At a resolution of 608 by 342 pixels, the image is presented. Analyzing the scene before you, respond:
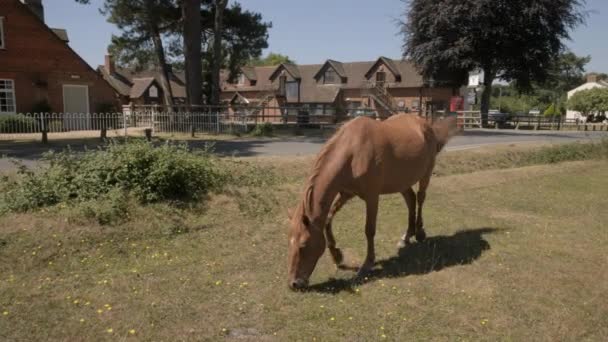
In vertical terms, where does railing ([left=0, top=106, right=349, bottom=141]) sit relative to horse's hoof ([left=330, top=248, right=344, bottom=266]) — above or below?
above

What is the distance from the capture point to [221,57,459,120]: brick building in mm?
50062

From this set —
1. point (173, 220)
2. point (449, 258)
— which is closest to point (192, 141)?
point (173, 220)

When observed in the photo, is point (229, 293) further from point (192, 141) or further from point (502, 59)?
point (502, 59)

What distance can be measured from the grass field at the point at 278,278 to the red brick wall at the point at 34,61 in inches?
980

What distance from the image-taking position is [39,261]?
19.6ft

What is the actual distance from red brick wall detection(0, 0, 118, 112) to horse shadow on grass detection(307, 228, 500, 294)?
2838 cm

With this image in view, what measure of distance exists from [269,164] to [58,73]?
24.4m

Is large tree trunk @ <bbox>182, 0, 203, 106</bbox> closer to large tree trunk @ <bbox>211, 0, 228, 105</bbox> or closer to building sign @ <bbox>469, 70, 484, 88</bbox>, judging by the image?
large tree trunk @ <bbox>211, 0, 228, 105</bbox>

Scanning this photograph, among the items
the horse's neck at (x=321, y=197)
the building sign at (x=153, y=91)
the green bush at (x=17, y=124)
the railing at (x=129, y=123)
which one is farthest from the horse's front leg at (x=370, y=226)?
the building sign at (x=153, y=91)

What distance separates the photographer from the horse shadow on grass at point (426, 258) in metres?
5.44

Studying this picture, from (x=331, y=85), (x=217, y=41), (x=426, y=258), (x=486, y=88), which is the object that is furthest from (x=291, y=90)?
(x=426, y=258)

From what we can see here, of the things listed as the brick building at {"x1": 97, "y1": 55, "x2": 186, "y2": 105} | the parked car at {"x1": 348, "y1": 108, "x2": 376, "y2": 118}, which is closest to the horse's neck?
the parked car at {"x1": 348, "y1": 108, "x2": 376, "y2": 118}

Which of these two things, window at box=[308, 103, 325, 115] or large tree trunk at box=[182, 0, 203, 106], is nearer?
large tree trunk at box=[182, 0, 203, 106]

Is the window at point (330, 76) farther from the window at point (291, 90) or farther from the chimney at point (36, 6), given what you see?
the chimney at point (36, 6)
